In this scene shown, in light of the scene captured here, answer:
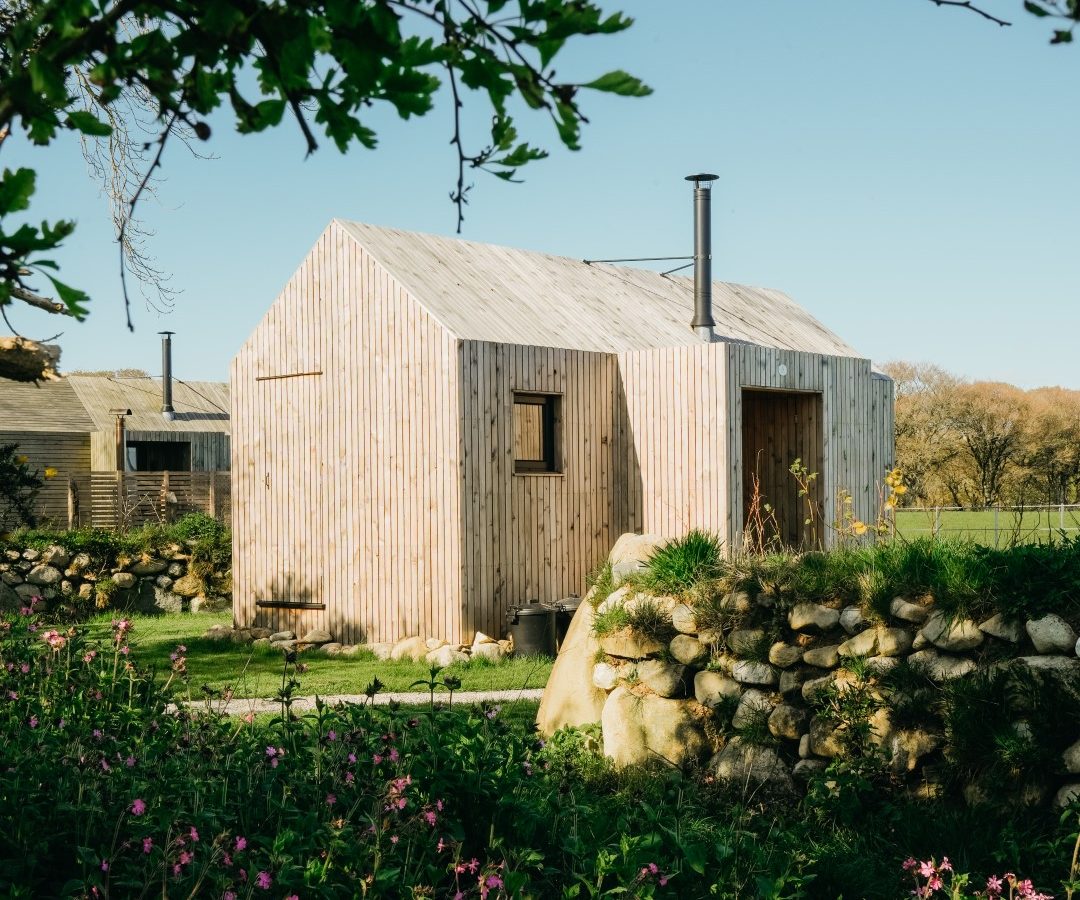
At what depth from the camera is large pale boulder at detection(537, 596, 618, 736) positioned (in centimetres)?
771

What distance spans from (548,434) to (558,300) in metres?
2.41

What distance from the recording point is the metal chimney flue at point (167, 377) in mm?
31578

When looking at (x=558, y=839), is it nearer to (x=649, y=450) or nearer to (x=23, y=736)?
(x=23, y=736)

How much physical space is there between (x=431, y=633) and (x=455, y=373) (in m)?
2.96

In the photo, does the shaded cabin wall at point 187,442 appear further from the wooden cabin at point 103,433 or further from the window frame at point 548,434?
the window frame at point 548,434

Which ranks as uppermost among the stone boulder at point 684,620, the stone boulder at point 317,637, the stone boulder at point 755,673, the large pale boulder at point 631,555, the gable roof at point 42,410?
the gable roof at point 42,410

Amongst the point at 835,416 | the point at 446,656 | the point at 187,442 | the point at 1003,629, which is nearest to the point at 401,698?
the point at 446,656

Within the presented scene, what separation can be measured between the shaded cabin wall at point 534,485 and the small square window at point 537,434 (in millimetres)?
129

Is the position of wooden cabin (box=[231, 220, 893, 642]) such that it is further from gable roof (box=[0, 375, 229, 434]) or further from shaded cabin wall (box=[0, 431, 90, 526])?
gable roof (box=[0, 375, 229, 434])

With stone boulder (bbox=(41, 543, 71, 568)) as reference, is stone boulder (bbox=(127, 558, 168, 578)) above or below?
below

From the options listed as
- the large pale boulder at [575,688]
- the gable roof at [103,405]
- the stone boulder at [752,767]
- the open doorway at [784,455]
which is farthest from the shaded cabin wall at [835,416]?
the gable roof at [103,405]

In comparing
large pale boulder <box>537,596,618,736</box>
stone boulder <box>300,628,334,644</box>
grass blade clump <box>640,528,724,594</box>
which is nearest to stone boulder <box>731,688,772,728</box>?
grass blade clump <box>640,528,724,594</box>

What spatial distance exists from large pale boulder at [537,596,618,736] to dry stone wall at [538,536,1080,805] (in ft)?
0.04

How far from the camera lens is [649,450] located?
14.3 meters
